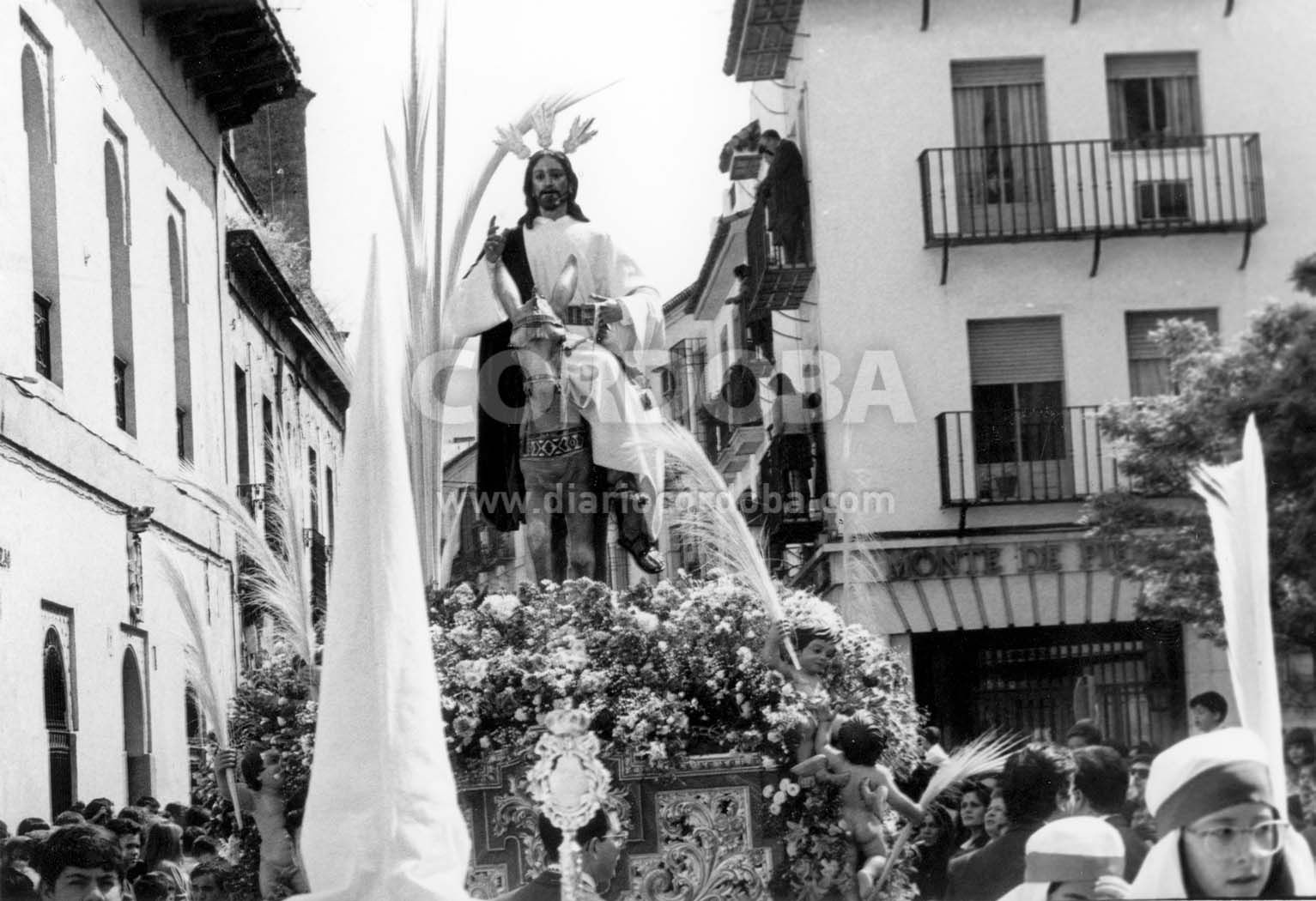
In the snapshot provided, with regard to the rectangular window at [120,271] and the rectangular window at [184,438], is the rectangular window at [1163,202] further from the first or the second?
the rectangular window at [120,271]

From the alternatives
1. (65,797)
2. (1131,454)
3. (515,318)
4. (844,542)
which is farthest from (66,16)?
(1131,454)

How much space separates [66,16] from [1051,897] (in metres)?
5.96


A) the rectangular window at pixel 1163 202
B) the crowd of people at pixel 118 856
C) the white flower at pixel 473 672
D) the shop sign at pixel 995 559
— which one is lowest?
the crowd of people at pixel 118 856

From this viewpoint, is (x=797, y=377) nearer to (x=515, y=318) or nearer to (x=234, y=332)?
(x=515, y=318)

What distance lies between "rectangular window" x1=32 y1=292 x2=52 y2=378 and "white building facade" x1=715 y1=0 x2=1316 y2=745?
292 centimetres

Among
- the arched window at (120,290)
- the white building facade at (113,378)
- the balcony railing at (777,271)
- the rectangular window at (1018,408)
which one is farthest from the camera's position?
the arched window at (120,290)

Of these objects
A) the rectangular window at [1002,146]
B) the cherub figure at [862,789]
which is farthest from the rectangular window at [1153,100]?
the cherub figure at [862,789]

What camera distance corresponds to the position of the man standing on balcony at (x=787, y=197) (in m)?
9.15

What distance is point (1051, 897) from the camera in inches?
200

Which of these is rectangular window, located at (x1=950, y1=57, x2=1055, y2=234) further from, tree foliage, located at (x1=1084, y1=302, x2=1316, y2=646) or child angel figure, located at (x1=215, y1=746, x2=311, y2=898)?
child angel figure, located at (x1=215, y1=746, x2=311, y2=898)

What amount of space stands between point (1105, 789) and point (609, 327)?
2.96 meters

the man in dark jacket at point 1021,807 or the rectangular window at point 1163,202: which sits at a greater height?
the rectangular window at point 1163,202

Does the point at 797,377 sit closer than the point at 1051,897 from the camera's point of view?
No

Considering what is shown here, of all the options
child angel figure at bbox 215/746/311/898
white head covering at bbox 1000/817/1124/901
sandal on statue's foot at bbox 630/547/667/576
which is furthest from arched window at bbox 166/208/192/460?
white head covering at bbox 1000/817/1124/901
